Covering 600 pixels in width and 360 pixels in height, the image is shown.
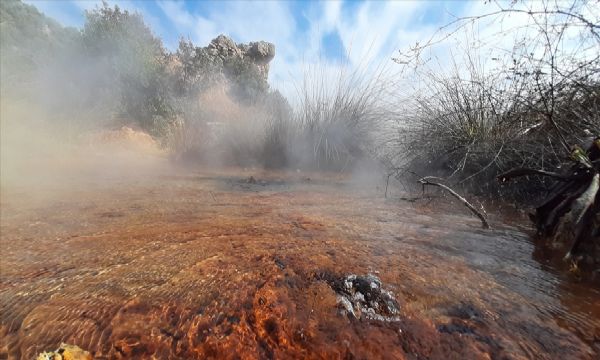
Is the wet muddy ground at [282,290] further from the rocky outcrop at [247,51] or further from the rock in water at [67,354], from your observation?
the rocky outcrop at [247,51]

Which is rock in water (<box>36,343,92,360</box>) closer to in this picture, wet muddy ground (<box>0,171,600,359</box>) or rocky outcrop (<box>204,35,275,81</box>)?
wet muddy ground (<box>0,171,600,359</box>)

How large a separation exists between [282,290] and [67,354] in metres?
0.69

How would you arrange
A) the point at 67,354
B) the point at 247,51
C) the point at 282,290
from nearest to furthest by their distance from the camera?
the point at 67,354, the point at 282,290, the point at 247,51

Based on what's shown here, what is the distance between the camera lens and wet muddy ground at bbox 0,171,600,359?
997 mm

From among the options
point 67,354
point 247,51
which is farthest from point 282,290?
point 247,51

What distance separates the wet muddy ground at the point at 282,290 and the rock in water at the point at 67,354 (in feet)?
0.15

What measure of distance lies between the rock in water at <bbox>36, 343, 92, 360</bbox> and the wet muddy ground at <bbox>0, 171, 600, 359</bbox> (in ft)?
0.15

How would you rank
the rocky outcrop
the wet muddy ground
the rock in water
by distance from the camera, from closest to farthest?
1. the rock in water
2. the wet muddy ground
3. the rocky outcrop

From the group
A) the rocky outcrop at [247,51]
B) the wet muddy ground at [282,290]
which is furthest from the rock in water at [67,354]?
the rocky outcrop at [247,51]

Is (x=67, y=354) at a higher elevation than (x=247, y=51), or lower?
lower

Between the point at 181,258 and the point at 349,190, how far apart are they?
2705 mm

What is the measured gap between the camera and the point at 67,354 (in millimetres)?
870

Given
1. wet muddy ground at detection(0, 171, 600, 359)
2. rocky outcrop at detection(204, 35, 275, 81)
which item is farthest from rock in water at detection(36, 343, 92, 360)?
rocky outcrop at detection(204, 35, 275, 81)

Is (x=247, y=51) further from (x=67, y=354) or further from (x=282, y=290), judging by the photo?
(x=67, y=354)
